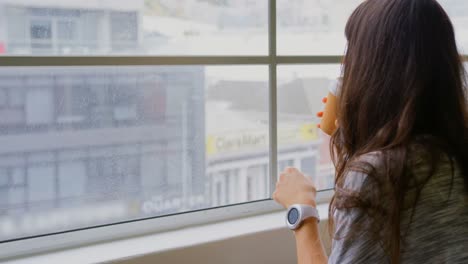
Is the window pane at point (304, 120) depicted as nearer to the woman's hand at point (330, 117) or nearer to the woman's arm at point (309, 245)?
the woman's hand at point (330, 117)

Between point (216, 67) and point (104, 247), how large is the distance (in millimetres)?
784

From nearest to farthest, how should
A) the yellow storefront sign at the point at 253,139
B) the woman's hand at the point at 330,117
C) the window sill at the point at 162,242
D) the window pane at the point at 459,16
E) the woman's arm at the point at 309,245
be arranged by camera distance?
the woman's arm at the point at 309,245, the woman's hand at the point at 330,117, the window sill at the point at 162,242, the yellow storefront sign at the point at 253,139, the window pane at the point at 459,16

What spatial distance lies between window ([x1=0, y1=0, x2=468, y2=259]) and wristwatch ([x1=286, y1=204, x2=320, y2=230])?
753 millimetres

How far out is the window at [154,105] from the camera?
1.82m

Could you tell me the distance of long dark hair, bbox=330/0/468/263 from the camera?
3.61 ft

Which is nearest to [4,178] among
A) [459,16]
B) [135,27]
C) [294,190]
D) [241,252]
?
[135,27]

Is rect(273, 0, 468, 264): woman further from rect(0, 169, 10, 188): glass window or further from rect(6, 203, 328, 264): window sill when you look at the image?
rect(0, 169, 10, 188): glass window

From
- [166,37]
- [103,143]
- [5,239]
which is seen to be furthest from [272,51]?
[5,239]

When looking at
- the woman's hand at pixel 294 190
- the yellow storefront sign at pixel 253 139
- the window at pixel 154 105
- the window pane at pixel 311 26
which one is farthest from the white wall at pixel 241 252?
the window pane at pixel 311 26

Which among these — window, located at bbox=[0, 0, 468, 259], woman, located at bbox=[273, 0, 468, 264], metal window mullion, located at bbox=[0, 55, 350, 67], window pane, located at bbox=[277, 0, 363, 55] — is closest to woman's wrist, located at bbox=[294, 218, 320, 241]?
woman, located at bbox=[273, 0, 468, 264]

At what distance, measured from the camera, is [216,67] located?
2168 millimetres

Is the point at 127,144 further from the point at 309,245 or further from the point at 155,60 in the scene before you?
the point at 309,245

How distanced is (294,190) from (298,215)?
115 mm

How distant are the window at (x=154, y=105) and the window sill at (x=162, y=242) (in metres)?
0.07
